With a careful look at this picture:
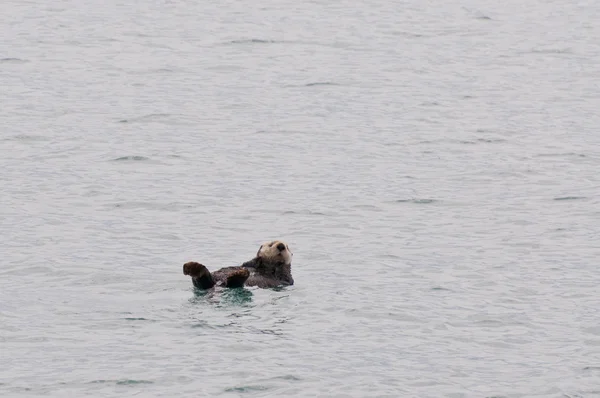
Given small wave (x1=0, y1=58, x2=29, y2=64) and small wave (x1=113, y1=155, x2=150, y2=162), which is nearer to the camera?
small wave (x1=113, y1=155, x2=150, y2=162)

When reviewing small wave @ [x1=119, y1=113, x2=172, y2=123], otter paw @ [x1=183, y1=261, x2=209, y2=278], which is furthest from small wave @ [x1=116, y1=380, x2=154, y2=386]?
small wave @ [x1=119, y1=113, x2=172, y2=123]

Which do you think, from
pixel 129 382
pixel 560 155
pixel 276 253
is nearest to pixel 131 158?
pixel 560 155

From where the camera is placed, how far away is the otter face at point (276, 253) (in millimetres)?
12172

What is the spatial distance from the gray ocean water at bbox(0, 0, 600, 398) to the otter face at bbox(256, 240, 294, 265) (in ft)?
1.05

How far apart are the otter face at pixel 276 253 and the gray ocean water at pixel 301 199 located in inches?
12.6

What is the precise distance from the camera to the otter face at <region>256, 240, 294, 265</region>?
12.2 metres

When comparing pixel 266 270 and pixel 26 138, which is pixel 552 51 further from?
pixel 266 270

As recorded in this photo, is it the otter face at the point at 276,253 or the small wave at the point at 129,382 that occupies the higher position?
the otter face at the point at 276,253

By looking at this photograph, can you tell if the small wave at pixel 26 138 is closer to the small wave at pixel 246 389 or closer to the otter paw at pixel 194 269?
the otter paw at pixel 194 269

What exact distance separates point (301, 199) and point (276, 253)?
412 centimetres

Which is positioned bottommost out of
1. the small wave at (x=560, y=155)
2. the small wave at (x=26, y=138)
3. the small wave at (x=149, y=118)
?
the small wave at (x=560, y=155)

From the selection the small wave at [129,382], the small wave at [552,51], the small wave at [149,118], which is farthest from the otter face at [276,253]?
the small wave at [552,51]

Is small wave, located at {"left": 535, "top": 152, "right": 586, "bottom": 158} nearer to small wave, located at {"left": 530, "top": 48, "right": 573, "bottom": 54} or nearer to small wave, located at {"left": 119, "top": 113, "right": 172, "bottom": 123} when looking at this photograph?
small wave, located at {"left": 119, "top": 113, "right": 172, "bottom": 123}

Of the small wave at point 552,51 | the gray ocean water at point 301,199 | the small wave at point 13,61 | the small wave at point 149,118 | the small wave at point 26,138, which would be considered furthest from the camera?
the small wave at point 552,51
